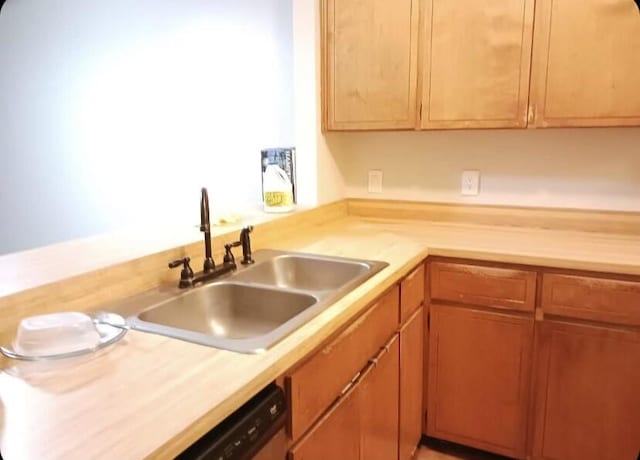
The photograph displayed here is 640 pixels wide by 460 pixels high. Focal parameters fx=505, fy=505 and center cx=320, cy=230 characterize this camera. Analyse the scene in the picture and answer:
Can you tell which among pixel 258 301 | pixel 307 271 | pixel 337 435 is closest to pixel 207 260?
pixel 258 301

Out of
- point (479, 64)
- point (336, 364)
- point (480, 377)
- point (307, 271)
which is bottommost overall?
point (480, 377)

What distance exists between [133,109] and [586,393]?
2843 millimetres

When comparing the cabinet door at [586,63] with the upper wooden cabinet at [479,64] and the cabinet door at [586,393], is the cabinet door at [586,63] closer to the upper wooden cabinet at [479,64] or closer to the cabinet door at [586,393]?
the upper wooden cabinet at [479,64]

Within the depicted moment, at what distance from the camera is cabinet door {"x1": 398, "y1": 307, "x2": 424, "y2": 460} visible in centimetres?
189

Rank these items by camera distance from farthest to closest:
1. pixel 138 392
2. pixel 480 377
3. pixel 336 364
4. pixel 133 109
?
pixel 133 109, pixel 480 377, pixel 336 364, pixel 138 392

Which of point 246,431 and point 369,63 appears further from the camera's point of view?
point 369,63

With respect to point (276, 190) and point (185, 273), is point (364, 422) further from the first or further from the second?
point (276, 190)

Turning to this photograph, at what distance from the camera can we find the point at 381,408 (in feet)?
5.52

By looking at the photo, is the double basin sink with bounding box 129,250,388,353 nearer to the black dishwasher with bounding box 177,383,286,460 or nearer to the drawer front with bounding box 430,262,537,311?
the black dishwasher with bounding box 177,383,286,460

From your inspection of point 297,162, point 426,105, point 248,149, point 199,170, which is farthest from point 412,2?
point 199,170

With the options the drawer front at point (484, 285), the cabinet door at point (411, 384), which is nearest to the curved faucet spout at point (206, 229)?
the cabinet door at point (411, 384)

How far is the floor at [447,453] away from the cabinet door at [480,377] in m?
0.11

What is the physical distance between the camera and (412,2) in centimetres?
218

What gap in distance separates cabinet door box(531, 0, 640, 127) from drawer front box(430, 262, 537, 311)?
0.65 metres
